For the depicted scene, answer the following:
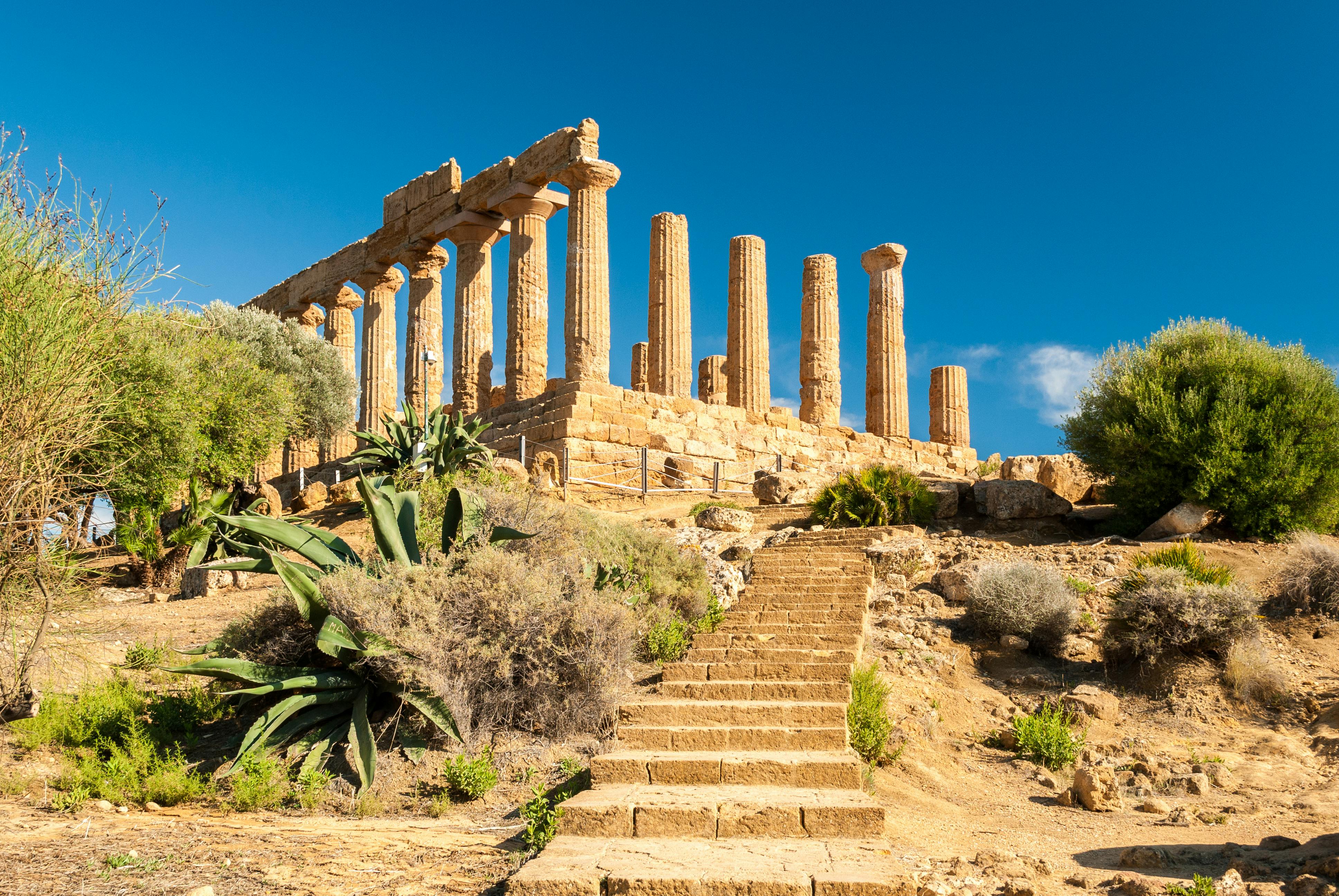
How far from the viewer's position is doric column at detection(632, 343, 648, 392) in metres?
26.2

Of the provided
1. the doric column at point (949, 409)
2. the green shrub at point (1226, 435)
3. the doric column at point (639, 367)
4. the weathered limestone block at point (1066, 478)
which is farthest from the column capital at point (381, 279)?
the green shrub at point (1226, 435)

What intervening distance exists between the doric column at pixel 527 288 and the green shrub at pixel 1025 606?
13.9 metres

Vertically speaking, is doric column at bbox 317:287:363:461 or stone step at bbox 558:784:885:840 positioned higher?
doric column at bbox 317:287:363:461

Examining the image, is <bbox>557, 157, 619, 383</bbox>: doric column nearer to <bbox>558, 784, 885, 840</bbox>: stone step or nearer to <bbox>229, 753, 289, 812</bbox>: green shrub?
<bbox>229, 753, 289, 812</bbox>: green shrub

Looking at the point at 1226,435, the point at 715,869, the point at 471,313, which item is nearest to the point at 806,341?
the point at 471,313

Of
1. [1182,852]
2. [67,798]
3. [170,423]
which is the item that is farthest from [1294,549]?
[170,423]

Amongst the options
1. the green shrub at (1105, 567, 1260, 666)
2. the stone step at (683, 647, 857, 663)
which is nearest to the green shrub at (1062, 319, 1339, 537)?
the green shrub at (1105, 567, 1260, 666)

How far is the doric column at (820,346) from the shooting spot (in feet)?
82.1

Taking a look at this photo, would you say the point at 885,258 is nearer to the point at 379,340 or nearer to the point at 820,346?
the point at 820,346

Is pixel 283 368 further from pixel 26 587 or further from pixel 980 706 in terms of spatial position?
pixel 980 706

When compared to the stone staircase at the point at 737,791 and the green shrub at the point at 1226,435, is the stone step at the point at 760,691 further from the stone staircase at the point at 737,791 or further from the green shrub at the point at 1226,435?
the green shrub at the point at 1226,435

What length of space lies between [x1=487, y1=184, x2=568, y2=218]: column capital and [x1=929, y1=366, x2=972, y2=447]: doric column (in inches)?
454

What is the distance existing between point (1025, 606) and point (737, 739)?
13.8 ft

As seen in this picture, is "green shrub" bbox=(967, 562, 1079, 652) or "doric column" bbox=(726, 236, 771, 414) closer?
"green shrub" bbox=(967, 562, 1079, 652)
